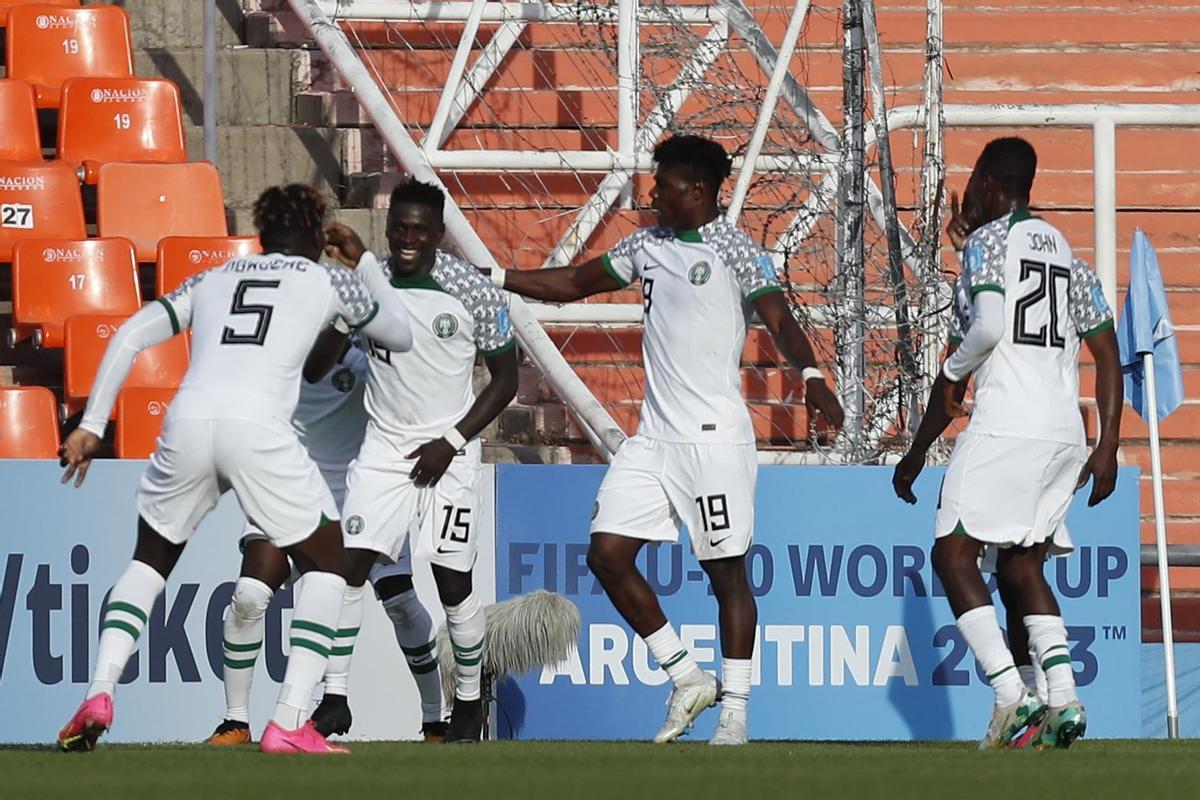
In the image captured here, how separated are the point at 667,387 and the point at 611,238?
11.8 feet

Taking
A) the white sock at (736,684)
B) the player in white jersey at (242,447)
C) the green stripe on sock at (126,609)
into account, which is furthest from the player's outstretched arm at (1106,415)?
the green stripe on sock at (126,609)

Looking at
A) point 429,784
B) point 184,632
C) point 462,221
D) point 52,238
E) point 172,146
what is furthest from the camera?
point 172,146

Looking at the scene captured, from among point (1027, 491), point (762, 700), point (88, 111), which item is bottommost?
point (762, 700)

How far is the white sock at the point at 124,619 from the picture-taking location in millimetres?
6480

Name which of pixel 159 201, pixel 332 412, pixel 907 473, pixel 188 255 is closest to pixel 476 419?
pixel 332 412

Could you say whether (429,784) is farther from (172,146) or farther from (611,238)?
(172,146)

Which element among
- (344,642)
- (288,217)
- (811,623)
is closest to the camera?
(288,217)

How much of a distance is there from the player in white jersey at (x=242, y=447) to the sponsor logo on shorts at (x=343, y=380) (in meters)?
1.23

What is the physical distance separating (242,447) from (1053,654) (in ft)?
8.73

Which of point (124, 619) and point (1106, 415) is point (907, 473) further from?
point (124, 619)

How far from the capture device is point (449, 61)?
1153 centimetres

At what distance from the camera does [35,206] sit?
10.8 m

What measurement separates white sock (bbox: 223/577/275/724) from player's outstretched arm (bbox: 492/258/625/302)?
139cm

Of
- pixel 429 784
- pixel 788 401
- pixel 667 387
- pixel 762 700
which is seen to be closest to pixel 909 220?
pixel 788 401
